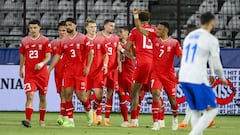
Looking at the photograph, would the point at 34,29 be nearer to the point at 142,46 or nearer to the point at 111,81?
the point at 142,46

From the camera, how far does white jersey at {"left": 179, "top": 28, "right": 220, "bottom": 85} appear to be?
14078 mm

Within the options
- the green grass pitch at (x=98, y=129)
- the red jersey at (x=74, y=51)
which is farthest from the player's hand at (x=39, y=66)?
the green grass pitch at (x=98, y=129)

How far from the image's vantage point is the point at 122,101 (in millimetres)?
21781

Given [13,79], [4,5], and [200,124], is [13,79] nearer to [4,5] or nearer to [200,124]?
[4,5]

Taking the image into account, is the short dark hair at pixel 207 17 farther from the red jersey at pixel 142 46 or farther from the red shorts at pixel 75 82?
the red shorts at pixel 75 82

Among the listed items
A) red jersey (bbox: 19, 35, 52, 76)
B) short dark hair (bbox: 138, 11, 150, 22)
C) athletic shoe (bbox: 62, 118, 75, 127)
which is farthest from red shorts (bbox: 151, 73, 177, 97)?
red jersey (bbox: 19, 35, 52, 76)

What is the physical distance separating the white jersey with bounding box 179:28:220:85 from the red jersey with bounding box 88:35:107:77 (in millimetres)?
7650

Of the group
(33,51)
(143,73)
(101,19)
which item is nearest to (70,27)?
(33,51)

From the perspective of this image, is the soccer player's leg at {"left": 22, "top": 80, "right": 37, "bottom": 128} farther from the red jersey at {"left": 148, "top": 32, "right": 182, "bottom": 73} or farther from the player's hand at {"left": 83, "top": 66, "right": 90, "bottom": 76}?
the red jersey at {"left": 148, "top": 32, "right": 182, "bottom": 73}

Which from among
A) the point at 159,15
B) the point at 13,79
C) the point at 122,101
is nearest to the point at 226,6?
the point at 159,15

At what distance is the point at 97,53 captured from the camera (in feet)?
72.9

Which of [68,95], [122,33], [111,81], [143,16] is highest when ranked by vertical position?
[143,16]

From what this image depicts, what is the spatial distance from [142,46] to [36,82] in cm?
254

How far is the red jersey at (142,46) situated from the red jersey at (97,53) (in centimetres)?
183
